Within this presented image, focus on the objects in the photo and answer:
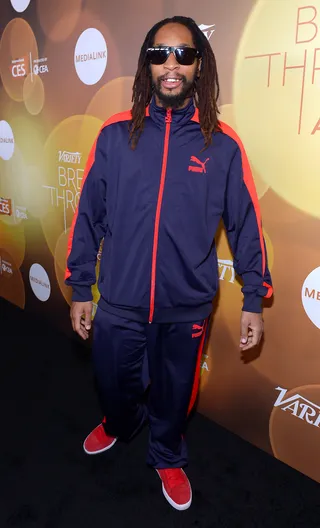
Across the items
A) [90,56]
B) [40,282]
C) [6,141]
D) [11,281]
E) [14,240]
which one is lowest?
[11,281]

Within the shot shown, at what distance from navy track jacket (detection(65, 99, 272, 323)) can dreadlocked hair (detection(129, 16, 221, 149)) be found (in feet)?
0.08

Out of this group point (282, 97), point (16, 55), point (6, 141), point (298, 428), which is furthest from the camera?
point (6, 141)

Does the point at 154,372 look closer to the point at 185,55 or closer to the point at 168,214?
the point at 168,214

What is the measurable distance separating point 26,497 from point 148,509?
467 millimetres

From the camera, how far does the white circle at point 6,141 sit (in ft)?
9.64

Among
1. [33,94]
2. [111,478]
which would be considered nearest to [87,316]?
[111,478]

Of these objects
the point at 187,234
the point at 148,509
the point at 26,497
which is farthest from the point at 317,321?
the point at 26,497

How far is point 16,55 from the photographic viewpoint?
8.87 feet

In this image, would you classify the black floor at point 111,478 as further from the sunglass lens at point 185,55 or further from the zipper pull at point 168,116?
the sunglass lens at point 185,55

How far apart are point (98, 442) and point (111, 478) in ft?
0.61

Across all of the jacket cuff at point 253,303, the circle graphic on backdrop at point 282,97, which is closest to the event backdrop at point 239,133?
the circle graphic on backdrop at point 282,97

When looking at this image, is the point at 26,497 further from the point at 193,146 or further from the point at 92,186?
the point at 193,146

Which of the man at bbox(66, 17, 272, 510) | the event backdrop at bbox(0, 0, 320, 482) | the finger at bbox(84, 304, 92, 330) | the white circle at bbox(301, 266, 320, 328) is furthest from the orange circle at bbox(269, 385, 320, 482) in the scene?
the finger at bbox(84, 304, 92, 330)

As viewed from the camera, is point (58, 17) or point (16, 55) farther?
point (16, 55)
